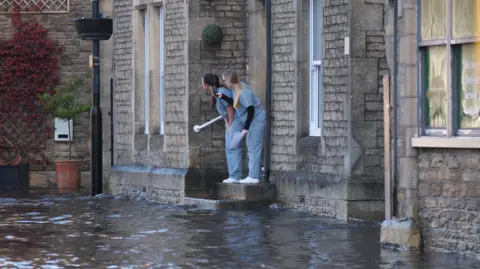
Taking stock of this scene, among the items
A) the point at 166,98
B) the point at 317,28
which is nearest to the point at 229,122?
the point at 317,28

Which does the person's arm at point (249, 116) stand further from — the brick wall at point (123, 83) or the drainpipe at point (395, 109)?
the drainpipe at point (395, 109)

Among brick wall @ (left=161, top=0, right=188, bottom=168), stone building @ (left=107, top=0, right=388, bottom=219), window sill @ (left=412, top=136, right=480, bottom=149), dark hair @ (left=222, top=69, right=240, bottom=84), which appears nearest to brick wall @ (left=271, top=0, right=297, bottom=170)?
stone building @ (left=107, top=0, right=388, bottom=219)

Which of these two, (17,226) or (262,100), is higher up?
(262,100)

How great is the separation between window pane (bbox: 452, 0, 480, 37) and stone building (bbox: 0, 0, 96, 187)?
17.2 m

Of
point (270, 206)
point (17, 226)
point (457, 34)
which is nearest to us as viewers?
point (457, 34)

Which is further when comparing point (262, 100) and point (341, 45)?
point (262, 100)

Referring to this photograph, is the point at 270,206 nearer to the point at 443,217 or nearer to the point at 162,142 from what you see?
the point at 162,142

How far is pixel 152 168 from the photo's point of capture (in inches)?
903

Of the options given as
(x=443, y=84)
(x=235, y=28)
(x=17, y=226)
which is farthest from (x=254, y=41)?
(x=443, y=84)

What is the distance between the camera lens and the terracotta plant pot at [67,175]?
91.4ft

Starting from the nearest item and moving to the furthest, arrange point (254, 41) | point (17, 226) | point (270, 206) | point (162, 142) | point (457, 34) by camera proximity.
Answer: point (457, 34) < point (17, 226) < point (270, 206) < point (254, 41) < point (162, 142)

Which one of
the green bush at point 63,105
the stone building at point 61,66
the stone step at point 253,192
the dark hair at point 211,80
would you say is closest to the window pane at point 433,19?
the stone step at point 253,192

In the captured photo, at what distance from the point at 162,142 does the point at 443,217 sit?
10051 mm

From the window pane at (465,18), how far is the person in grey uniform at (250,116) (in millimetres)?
6793
